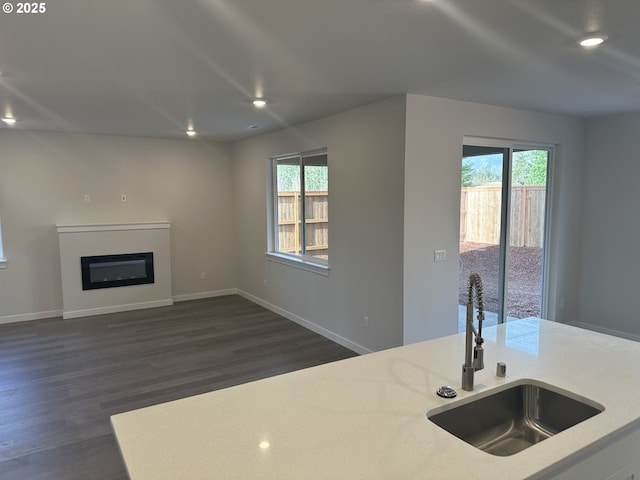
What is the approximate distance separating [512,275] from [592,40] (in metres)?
2.81

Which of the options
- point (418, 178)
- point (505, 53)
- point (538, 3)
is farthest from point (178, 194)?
point (538, 3)

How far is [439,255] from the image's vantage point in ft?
12.9

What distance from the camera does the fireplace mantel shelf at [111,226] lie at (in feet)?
18.7

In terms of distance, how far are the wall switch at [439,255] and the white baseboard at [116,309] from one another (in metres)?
4.30

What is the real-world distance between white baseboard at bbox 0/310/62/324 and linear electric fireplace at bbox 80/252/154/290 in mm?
544

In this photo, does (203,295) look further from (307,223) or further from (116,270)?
(307,223)

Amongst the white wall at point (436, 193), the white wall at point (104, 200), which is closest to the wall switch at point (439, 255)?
the white wall at point (436, 193)

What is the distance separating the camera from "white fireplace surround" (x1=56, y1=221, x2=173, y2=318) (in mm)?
5727

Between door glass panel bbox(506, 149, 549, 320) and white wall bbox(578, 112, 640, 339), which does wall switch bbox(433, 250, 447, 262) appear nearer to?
door glass panel bbox(506, 149, 549, 320)

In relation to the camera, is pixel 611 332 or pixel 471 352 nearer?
pixel 471 352

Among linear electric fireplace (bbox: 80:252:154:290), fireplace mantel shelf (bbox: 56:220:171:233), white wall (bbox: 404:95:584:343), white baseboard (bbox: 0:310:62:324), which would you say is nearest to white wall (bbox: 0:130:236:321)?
white baseboard (bbox: 0:310:62:324)

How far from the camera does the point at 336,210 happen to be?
4.59 m

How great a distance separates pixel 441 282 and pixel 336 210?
4.43 ft

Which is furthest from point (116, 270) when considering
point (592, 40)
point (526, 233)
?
point (592, 40)
